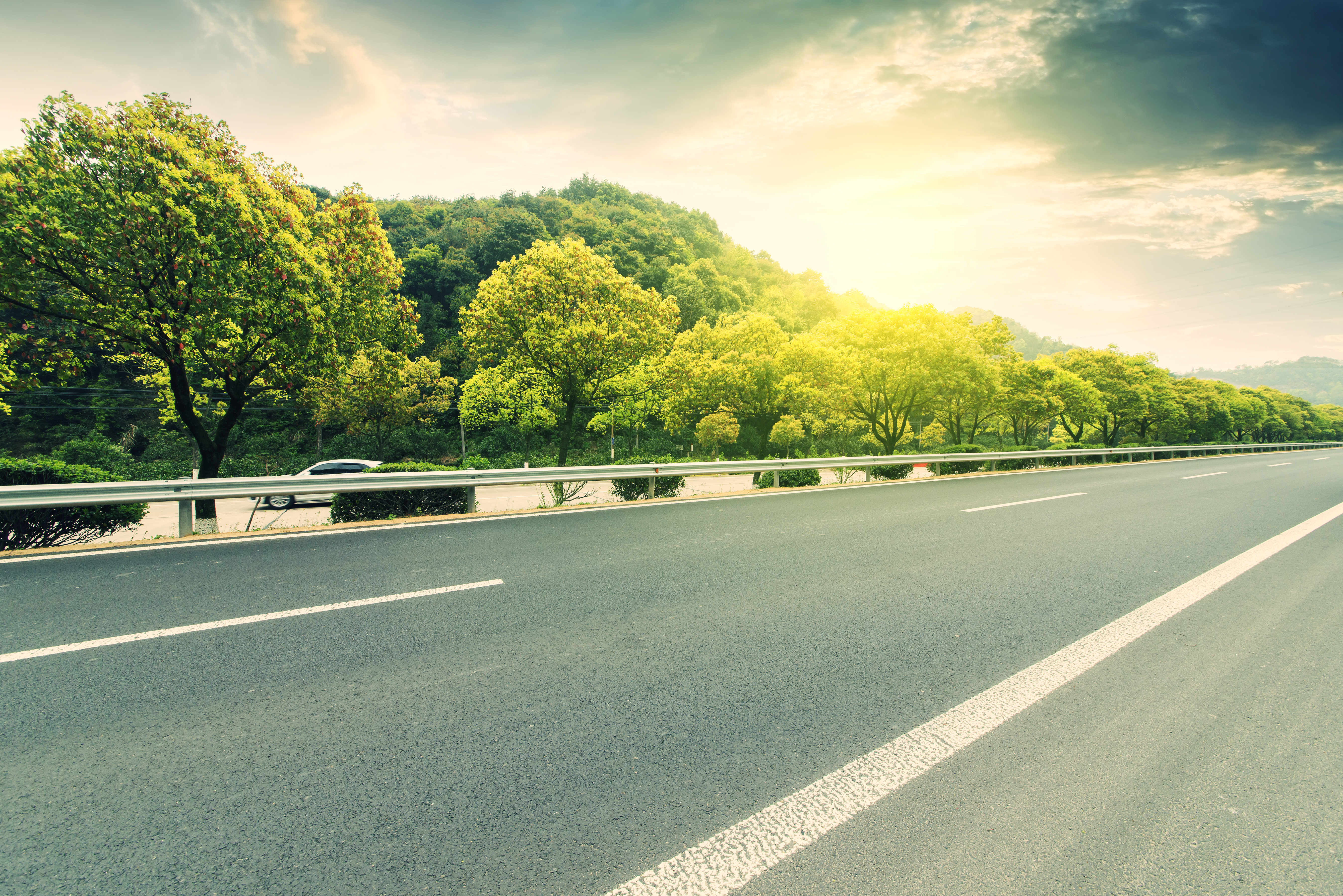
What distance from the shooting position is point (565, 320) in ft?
63.3

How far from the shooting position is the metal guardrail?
6.53m

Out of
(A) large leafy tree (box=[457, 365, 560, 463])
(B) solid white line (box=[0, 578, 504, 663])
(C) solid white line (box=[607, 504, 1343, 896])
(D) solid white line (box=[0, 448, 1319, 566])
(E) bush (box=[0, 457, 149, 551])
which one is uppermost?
(A) large leafy tree (box=[457, 365, 560, 463])

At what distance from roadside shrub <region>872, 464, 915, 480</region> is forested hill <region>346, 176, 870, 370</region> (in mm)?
37366

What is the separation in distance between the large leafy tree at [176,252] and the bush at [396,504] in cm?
247

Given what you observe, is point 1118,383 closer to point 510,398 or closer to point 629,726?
point 510,398

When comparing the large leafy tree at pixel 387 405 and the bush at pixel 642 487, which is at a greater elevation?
the large leafy tree at pixel 387 405

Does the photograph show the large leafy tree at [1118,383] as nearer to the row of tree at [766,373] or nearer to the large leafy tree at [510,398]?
the row of tree at [766,373]

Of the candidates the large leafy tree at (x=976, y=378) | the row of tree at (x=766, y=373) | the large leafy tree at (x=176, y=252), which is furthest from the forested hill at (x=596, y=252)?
the large leafy tree at (x=176, y=252)

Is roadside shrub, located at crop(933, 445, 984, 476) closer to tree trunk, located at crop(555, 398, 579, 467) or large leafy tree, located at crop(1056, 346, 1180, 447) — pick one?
tree trunk, located at crop(555, 398, 579, 467)

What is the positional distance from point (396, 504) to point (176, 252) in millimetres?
6944

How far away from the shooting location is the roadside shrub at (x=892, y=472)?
685 inches

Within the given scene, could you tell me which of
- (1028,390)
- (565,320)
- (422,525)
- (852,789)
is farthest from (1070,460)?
(852,789)

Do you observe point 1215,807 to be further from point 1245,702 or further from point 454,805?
point 454,805

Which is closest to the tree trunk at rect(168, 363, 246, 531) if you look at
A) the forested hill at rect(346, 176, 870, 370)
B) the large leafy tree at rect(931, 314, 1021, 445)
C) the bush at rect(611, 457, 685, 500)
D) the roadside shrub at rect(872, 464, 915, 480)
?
the bush at rect(611, 457, 685, 500)
